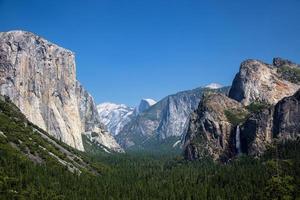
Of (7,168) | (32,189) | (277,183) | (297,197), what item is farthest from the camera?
(7,168)

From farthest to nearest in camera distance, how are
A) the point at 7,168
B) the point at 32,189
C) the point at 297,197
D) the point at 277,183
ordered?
the point at 7,168 < the point at 32,189 < the point at 297,197 < the point at 277,183

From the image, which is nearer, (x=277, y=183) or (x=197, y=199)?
(x=277, y=183)

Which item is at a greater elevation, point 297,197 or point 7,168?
point 7,168

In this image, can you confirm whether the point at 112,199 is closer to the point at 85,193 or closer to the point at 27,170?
the point at 85,193

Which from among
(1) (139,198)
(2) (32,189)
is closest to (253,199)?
(1) (139,198)

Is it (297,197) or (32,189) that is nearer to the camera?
(297,197)

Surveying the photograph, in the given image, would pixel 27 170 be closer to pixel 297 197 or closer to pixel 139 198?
pixel 139 198

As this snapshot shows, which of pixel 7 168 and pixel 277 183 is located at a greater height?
pixel 7 168

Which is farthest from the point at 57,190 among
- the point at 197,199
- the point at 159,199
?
the point at 197,199
